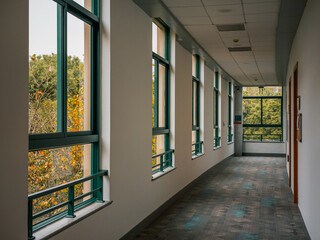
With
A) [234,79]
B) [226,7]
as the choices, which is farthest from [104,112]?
[234,79]

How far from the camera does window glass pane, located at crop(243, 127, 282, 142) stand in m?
18.4

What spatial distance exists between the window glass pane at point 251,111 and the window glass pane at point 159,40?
1226 centimetres

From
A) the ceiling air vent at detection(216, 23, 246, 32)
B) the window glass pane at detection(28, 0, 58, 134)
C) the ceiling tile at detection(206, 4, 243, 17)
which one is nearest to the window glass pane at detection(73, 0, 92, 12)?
the window glass pane at detection(28, 0, 58, 134)

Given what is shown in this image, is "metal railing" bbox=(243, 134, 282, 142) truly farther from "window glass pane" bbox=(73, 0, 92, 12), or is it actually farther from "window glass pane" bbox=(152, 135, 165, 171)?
"window glass pane" bbox=(73, 0, 92, 12)

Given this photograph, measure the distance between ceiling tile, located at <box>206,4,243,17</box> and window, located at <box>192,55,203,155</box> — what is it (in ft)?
12.1

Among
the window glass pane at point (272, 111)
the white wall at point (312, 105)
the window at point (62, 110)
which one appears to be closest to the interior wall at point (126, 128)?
the window at point (62, 110)

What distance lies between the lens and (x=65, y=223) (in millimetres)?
3350

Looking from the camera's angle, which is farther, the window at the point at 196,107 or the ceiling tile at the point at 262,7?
the window at the point at 196,107

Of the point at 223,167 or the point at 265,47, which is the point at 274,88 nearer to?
the point at 223,167

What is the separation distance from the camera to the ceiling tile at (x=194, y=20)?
6203mm

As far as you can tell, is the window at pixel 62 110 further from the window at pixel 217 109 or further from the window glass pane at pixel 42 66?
the window at pixel 217 109

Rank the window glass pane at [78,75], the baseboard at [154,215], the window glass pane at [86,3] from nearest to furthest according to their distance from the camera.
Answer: the window glass pane at [78,75] < the window glass pane at [86,3] < the baseboard at [154,215]

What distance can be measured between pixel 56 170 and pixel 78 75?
1.02 m

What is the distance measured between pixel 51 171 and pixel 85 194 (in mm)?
613
